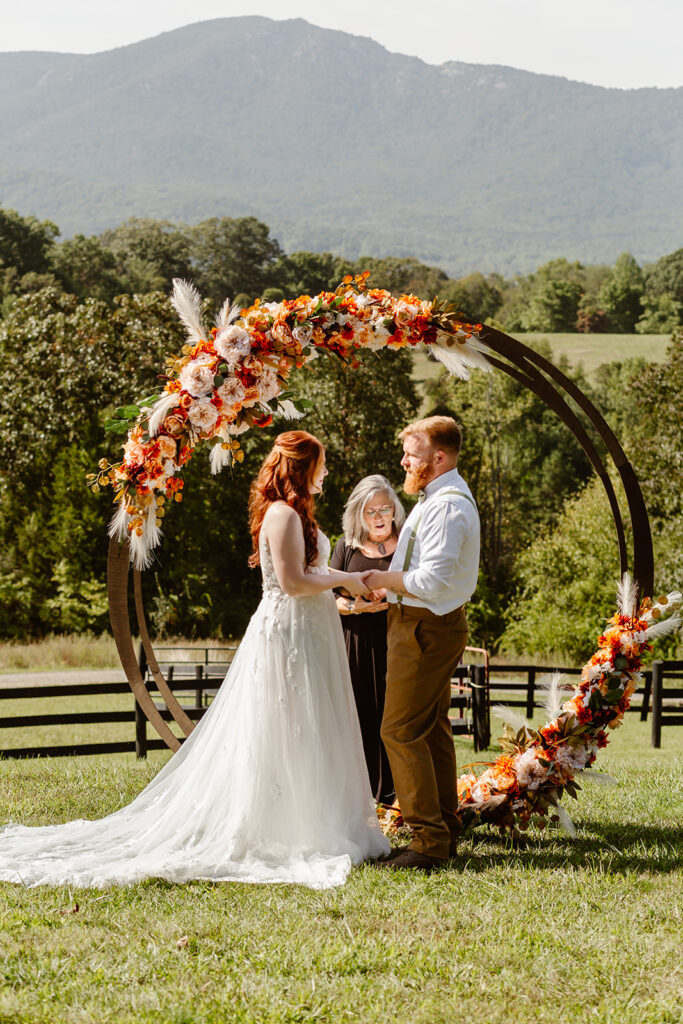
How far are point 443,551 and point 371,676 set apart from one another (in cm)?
164

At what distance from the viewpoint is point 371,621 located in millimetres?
6930

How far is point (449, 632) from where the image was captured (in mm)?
5676

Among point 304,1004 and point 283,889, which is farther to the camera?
point 283,889

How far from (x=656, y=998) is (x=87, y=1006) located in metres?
2.06

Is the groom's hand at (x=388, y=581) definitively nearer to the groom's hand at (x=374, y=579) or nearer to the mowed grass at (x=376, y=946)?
the groom's hand at (x=374, y=579)

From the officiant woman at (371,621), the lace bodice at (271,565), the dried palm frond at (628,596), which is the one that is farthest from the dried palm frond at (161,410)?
the dried palm frond at (628,596)

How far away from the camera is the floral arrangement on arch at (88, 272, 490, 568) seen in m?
6.25

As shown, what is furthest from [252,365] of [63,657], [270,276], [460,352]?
[270,276]

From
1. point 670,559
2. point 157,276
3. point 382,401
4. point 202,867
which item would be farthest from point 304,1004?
point 157,276

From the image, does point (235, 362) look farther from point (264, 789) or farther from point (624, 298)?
point (624, 298)

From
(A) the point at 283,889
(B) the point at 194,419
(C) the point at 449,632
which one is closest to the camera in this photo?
(A) the point at 283,889

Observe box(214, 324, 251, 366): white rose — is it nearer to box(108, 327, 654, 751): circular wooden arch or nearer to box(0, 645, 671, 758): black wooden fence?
box(108, 327, 654, 751): circular wooden arch

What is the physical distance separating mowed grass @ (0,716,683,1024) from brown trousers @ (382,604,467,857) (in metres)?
0.28

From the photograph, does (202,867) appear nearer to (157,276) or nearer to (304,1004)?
(304,1004)
